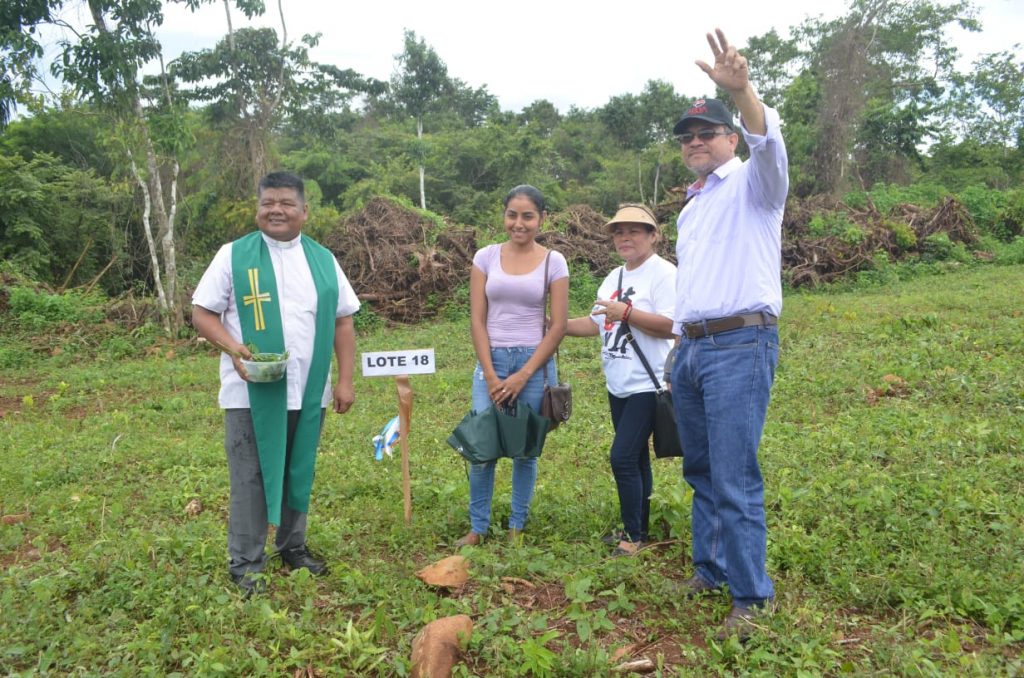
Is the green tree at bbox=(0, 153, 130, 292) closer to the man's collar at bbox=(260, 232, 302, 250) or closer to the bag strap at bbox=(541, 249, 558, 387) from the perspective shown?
the man's collar at bbox=(260, 232, 302, 250)

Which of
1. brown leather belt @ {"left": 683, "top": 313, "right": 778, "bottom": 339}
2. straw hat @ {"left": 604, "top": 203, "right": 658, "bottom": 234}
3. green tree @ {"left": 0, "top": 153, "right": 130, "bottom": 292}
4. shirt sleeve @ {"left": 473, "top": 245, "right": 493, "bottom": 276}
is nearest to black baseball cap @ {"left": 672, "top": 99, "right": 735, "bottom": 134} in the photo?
straw hat @ {"left": 604, "top": 203, "right": 658, "bottom": 234}

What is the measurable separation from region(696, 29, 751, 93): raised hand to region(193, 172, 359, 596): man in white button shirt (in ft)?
6.50

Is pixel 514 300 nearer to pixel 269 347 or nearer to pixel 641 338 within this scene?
pixel 641 338

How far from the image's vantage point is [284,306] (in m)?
3.49

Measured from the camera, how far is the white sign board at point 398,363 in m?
4.12

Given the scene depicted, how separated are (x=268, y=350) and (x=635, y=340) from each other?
175 cm

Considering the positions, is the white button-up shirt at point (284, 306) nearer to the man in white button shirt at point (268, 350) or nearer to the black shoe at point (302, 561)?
the man in white button shirt at point (268, 350)

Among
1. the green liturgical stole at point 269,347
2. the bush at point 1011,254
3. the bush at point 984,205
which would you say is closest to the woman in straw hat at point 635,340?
the green liturgical stole at point 269,347

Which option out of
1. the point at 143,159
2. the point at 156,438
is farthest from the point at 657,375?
the point at 143,159

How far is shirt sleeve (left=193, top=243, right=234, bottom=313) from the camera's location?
11.1 ft

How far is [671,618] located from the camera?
3.06m

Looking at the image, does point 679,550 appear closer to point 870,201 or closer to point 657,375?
point 657,375

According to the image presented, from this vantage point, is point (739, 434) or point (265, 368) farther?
point (265, 368)

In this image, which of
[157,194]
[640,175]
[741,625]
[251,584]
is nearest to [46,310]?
[157,194]
